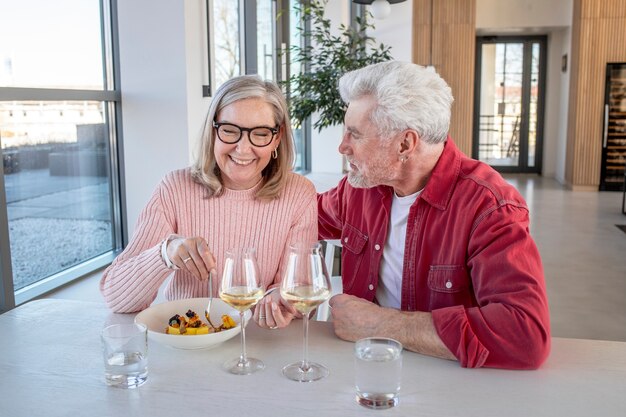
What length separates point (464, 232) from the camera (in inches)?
68.1

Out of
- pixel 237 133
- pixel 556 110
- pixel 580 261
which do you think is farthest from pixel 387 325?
pixel 556 110

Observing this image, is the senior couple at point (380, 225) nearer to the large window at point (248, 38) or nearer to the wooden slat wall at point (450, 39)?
the large window at point (248, 38)

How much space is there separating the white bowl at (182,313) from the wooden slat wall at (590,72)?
9759 mm

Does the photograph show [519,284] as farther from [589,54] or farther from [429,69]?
[589,54]

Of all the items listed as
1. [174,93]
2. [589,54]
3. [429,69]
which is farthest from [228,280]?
[589,54]

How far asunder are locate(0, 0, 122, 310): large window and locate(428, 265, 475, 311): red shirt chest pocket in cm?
186

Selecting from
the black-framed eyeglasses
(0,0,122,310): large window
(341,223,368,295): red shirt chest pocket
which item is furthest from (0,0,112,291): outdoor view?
(341,223,368,295): red shirt chest pocket

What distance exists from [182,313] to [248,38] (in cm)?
389

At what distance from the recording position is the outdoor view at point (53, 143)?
110 inches

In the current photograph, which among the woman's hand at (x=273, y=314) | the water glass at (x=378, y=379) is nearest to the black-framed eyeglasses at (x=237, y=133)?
the woman's hand at (x=273, y=314)

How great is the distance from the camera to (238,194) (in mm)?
2033

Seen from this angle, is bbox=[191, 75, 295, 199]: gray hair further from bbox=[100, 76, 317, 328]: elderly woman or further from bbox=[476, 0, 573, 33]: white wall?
bbox=[476, 0, 573, 33]: white wall

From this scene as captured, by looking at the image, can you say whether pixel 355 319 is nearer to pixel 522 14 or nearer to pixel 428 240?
pixel 428 240

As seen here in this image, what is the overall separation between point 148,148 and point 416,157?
2.11 meters
